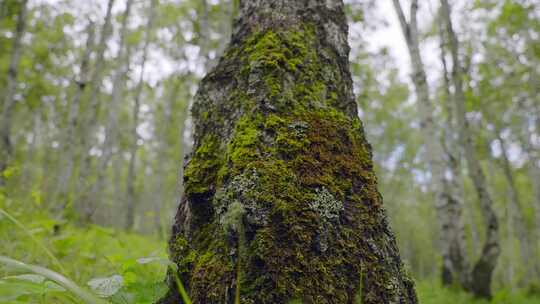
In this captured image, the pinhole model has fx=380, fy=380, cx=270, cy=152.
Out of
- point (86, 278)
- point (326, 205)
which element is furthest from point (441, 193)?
point (326, 205)

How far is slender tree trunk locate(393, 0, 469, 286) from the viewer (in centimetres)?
704

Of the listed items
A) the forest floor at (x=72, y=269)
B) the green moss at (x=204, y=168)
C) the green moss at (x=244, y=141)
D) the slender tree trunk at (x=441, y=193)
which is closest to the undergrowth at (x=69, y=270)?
the forest floor at (x=72, y=269)

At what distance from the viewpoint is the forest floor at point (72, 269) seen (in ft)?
3.75

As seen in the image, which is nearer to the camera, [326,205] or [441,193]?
[326,205]

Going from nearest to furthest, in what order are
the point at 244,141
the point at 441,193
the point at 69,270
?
the point at 244,141 → the point at 69,270 → the point at 441,193

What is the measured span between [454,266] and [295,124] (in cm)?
669

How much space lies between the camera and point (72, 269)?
3023 mm

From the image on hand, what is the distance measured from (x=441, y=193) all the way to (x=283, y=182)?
23.0 ft

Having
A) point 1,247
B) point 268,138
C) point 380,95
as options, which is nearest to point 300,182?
point 268,138

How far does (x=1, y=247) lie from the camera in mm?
2838

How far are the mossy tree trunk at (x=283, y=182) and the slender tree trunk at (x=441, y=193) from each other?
6.13 meters

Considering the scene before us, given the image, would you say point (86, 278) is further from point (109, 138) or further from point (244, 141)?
point (109, 138)

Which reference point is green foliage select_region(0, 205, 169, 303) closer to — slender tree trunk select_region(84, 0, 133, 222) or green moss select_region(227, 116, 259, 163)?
green moss select_region(227, 116, 259, 163)

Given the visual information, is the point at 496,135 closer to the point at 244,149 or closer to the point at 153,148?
the point at 244,149
